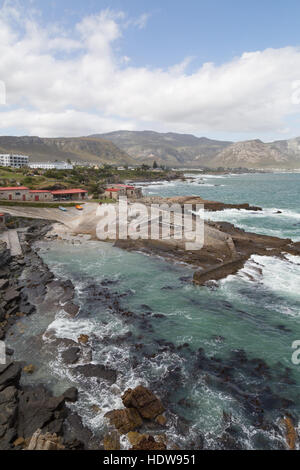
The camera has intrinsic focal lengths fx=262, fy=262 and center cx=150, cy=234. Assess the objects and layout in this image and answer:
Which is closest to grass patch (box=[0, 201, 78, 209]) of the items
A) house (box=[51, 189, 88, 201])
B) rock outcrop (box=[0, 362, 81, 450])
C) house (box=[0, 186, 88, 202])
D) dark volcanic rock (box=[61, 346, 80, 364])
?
house (box=[0, 186, 88, 202])

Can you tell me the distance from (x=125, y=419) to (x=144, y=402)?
3.64 feet

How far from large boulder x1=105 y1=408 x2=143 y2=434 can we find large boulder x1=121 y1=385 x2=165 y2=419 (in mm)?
269

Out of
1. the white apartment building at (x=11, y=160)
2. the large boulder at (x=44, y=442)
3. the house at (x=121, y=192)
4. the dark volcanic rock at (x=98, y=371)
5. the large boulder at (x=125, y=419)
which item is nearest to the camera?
the large boulder at (x=44, y=442)

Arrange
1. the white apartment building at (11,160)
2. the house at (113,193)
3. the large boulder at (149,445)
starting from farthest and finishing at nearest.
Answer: the white apartment building at (11,160), the house at (113,193), the large boulder at (149,445)

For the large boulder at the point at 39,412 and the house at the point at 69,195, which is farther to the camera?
the house at the point at 69,195

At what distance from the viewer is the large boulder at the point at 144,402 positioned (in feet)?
40.8

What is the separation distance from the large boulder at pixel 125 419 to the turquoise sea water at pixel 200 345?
668 mm

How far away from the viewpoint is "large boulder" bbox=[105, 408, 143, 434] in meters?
11.8

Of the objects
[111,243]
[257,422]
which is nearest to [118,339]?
[257,422]

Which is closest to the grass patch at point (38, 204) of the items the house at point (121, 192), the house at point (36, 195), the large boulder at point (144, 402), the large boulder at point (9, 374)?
the house at point (36, 195)

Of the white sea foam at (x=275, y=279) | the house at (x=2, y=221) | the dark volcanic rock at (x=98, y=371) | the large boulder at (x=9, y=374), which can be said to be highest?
the house at (x=2, y=221)

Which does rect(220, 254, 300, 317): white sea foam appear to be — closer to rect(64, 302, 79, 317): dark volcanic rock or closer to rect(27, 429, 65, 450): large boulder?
rect(64, 302, 79, 317): dark volcanic rock

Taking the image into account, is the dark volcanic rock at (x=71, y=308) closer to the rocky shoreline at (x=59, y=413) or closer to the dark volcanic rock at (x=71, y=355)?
the rocky shoreline at (x=59, y=413)

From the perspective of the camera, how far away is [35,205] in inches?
2158
